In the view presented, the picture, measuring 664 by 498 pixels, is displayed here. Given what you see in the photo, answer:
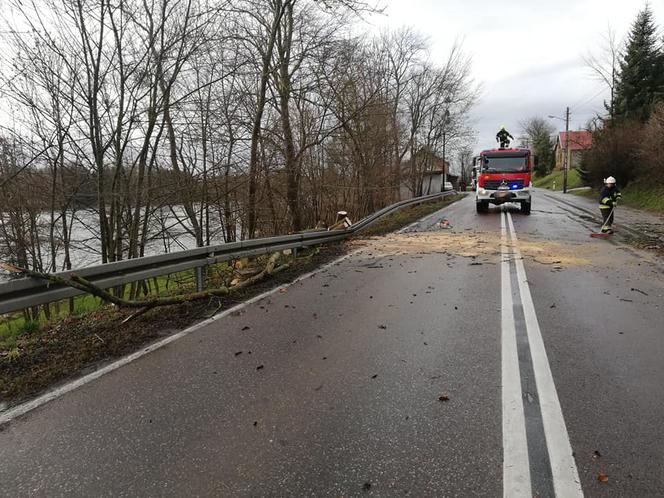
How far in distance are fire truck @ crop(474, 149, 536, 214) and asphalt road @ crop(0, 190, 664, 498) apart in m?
13.6

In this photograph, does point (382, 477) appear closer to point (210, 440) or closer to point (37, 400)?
point (210, 440)

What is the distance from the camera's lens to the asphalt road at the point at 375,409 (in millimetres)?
2434

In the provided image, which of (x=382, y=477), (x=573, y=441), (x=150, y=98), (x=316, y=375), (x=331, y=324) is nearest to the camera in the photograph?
(x=382, y=477)

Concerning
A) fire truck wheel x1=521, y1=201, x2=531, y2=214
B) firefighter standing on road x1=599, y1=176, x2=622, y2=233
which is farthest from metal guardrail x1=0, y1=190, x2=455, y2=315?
fire truck wheel x1=521, y1=201, x2=531, y2=214

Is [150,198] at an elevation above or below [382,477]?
above

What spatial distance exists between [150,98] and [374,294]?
7178 millimetres

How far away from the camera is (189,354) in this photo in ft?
13.9

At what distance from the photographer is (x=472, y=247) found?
10.5 metres

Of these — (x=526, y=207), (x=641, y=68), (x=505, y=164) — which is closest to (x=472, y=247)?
(x=526, y=207)

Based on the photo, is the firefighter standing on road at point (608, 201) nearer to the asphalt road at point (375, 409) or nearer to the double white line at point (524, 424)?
the asphalt road at point (375, 409)

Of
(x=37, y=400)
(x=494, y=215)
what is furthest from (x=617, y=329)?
(x=494, y=215)

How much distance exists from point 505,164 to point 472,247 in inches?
402

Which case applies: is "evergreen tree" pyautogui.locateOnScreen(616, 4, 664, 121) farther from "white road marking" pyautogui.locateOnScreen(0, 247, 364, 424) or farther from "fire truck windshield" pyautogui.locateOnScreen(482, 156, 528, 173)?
"white road marking" pyautogui.locateOnScreen(0, 247, 364, 424)

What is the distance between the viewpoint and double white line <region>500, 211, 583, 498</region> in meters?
2.37
